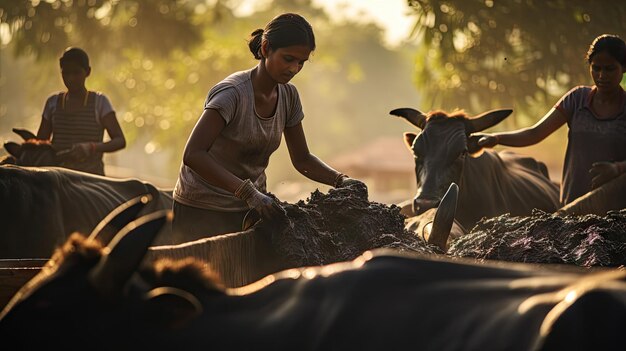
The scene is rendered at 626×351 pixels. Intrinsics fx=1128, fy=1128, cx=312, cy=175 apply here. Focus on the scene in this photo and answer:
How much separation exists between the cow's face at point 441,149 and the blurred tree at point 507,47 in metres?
8.30

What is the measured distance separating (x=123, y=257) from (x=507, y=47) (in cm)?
1743

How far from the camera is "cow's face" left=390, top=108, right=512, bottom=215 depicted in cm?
773

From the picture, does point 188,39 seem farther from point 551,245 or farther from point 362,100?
point 362,100

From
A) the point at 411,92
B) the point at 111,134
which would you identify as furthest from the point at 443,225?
the point at 411,92

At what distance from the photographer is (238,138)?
5.50 metres

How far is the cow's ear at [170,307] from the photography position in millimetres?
2760

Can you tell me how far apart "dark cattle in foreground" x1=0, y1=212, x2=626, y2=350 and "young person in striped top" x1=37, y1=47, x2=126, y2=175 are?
18.8 feet

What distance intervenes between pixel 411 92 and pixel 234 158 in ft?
328

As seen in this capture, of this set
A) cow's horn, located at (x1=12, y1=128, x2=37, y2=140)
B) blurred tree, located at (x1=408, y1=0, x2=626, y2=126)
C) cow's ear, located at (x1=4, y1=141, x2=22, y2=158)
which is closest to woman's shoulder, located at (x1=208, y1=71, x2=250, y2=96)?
cow's ear, located at (x1=4, y1=141, x2=22, y2=158)

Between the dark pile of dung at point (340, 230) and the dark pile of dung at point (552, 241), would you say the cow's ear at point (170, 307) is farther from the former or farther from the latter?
the dark pile of dung at point (552, 241)

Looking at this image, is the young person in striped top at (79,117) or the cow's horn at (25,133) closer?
the young person in striped top at (79,117)

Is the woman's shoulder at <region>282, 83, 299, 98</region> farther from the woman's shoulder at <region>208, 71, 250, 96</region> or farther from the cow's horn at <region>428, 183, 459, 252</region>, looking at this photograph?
the cow's horn at <region>428, 183, 459, 252</region>

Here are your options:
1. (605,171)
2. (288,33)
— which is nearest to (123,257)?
(288,33)

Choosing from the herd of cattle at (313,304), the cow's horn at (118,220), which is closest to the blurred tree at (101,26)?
the cow's horn at (118,220)
